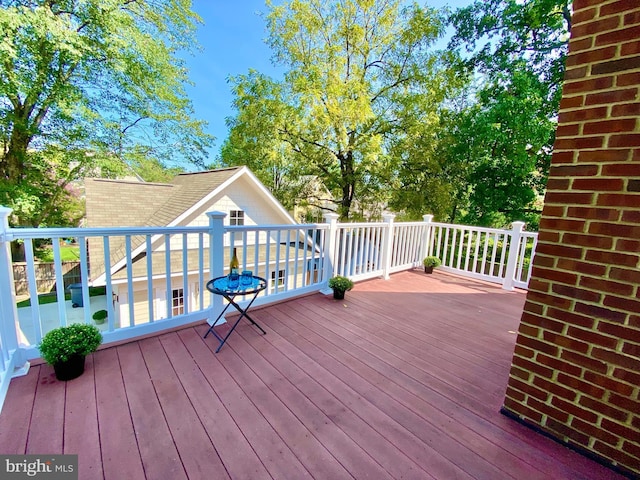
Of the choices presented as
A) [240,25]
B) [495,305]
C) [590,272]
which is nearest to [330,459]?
[590,272]

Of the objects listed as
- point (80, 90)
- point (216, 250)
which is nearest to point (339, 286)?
point (216, 250)

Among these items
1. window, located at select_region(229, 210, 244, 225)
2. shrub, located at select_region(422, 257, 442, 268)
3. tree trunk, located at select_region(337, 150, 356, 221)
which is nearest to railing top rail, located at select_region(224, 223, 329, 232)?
shrub, located at select_region(422, 257, 442, 268)

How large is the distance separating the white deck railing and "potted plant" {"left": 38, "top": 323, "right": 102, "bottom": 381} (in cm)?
11

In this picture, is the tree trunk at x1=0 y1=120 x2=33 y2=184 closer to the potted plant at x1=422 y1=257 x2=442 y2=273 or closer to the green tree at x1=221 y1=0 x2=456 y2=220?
the green tree at x1=221 y1=0 x2=456 y2=220

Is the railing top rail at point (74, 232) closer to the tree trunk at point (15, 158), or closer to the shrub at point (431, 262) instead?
the shrub at point (431, 262)

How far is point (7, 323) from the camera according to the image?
75.4 inches

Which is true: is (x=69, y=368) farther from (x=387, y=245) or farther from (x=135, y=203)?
(x=135, y=203)

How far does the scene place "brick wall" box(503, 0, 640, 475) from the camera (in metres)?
1.30

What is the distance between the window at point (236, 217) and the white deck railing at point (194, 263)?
547 millimetres

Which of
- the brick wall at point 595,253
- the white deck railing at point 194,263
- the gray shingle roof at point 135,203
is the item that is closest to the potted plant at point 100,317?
the white deck railing at point 194,263

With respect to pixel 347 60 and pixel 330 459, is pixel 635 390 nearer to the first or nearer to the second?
pixel 330 459

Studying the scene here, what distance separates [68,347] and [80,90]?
9158mm

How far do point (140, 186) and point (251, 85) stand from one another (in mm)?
4731

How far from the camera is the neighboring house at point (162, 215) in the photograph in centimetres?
630
